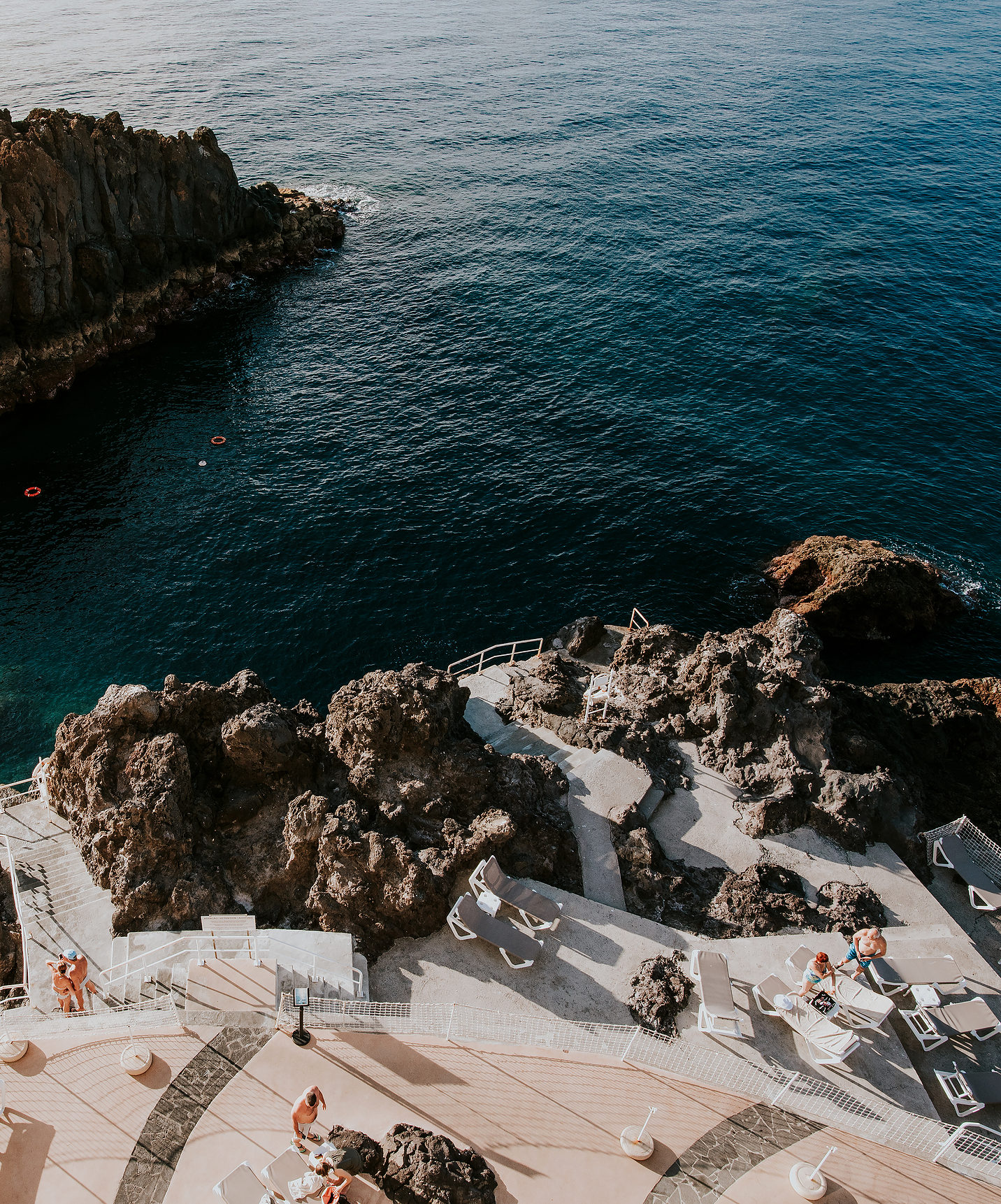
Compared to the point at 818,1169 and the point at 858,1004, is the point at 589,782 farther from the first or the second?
the point at 818,1169

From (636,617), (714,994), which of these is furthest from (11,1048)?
(636,617)

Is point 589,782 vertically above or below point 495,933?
below

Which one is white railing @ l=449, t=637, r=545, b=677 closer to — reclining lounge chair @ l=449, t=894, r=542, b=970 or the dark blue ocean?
the dark blue ocean

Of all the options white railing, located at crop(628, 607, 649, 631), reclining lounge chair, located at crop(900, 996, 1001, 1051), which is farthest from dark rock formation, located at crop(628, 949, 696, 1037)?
white railing, located at crop(628, 607, 649, 631)

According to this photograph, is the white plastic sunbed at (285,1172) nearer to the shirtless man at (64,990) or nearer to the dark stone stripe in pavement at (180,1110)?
the dark stone stripe in pavement at (180,1110)

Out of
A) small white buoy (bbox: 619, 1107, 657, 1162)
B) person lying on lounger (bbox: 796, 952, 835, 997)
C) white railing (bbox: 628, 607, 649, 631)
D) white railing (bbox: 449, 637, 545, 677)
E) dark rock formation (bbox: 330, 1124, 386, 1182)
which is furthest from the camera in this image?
white railing (bbox: 449, 637, 545, 677)

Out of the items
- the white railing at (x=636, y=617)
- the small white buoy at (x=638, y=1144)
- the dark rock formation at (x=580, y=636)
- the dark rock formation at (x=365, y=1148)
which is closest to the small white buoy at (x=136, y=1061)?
the dark rock formation at (x=365, y=1148)

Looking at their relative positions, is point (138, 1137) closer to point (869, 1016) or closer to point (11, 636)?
point (869, 1016)
